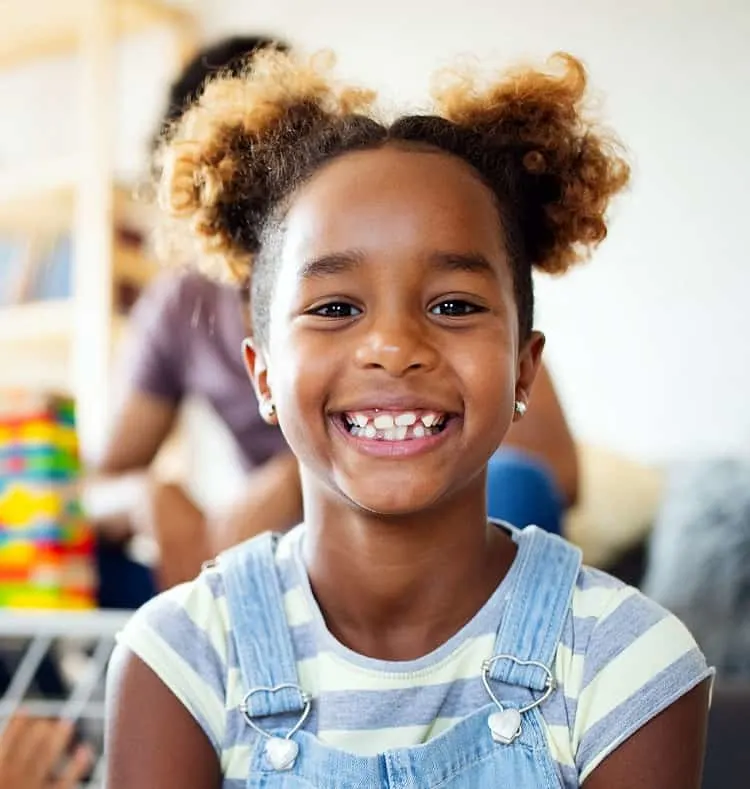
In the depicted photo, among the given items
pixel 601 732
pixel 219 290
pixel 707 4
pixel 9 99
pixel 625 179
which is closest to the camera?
pixel 601 732

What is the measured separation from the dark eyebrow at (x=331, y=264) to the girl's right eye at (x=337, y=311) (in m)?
0.02

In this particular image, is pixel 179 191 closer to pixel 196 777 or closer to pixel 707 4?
pixel 196 777

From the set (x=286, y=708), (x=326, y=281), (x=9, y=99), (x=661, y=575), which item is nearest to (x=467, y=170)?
(x=326, y=281)

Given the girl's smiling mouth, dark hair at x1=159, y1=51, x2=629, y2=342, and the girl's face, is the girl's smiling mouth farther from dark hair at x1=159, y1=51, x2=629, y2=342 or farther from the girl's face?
dark hair at x1=159, y1=51, x2=629, y2=342

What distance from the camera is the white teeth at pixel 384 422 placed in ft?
2.72

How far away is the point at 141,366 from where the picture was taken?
174 centimetres

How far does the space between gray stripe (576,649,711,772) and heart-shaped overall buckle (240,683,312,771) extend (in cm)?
20

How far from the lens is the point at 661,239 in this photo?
89.0 inches

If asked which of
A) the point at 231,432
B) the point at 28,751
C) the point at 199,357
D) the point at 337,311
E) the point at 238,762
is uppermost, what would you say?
the point at 337,311

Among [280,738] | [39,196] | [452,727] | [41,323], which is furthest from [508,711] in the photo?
[39,196]

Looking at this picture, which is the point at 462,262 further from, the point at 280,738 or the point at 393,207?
the point at 280,738

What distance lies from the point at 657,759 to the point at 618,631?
9 cm

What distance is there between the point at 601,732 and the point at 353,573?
22 cm

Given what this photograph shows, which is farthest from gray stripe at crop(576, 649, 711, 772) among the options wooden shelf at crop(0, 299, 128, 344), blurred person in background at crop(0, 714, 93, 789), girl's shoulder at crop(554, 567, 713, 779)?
wooden shelf at crop(0, 299, 128, 344)
